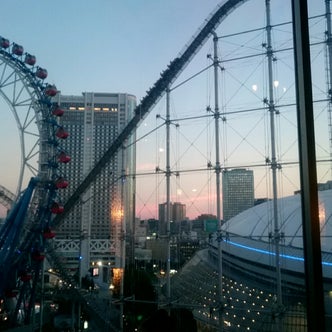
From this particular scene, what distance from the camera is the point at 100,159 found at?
24.0ft

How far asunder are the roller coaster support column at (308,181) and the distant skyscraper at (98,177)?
544 centimetres

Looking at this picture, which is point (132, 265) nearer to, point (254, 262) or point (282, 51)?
point (254, 262)

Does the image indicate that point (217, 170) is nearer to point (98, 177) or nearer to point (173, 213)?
point (173, 213)

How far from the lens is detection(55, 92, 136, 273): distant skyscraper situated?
6699 millimetres

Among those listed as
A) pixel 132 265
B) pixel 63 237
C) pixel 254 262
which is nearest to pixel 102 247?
pixel 63 237

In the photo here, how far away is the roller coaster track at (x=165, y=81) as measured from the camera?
6.25m

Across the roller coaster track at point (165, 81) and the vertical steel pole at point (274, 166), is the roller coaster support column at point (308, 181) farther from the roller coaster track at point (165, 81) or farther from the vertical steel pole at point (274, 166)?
the roller coaster track at point (165, 81)

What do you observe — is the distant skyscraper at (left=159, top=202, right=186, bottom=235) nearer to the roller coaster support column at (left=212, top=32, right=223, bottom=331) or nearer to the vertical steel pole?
the roller coaster support column at (left=212, top=32, right=223, bottom=331)

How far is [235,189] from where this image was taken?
18.6 ft

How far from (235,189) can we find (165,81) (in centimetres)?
211

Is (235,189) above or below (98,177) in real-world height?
below

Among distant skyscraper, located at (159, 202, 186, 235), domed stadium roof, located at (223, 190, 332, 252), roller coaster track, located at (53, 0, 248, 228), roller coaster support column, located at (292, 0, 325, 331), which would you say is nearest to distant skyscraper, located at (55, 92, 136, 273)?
roller coaster track, located at (53, 0, 248, 228)

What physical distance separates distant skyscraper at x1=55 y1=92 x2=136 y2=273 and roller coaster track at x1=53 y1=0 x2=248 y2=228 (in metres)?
0.15

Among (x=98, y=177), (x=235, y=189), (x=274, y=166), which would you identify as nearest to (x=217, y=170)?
(x=235, y=189)
